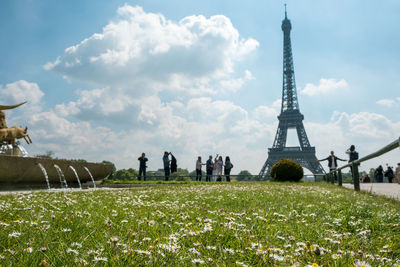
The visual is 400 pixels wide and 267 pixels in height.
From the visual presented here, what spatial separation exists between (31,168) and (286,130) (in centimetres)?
5670

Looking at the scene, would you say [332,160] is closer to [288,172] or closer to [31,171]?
[288,172]

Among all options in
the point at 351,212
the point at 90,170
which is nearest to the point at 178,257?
the point at 351,212

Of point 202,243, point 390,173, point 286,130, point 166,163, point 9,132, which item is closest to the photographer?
point 202,243

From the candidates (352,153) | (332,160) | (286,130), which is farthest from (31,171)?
(286,130)

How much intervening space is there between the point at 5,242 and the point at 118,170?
80143 mm

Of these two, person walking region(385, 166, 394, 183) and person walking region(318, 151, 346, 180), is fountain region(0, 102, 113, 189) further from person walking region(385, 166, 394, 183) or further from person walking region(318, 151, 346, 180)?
person walking region(385, 166, 394, 183)

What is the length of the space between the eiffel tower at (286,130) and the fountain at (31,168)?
3823 cm

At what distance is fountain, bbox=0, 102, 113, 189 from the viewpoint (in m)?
11.1

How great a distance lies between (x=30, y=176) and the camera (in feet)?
39.4

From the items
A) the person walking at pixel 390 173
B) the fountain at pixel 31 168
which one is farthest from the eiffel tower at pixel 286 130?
the fountain at pixel 31 168

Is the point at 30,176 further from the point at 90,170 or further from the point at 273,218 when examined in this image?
the point at 273,218

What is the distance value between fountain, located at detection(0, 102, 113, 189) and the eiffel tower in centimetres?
3823

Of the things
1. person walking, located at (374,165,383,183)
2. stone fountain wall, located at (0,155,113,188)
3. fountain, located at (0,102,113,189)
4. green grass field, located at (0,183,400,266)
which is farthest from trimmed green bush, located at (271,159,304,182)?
green grass field, located at (0,183,400,266)

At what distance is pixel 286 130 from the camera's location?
206 feet
